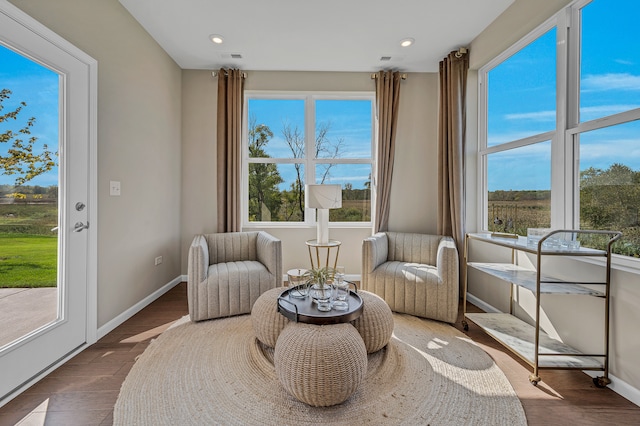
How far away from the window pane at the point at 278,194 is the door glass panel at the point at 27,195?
2102 mm

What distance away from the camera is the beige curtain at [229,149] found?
11.3 ft

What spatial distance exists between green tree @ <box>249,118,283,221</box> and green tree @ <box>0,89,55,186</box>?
7.03 ft

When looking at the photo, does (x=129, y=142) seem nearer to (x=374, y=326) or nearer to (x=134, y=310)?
(x=134, y=310)

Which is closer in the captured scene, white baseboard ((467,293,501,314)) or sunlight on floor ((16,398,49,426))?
sunlight on floor ((16,398,49,426))

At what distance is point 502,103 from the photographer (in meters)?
2.85

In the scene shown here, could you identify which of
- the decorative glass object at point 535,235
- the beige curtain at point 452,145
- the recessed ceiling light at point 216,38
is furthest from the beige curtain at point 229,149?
the decorative glass object at point 535,235

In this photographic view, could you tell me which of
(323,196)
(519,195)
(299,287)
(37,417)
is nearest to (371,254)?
(323,196)

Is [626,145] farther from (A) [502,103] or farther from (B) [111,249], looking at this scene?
(B) [111,249]

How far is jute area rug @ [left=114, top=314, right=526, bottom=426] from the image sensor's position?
4.66 feet

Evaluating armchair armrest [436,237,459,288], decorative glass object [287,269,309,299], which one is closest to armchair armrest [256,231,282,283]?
decorative glass object [287,269,309,299]

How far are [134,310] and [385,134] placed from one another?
10.8 ft

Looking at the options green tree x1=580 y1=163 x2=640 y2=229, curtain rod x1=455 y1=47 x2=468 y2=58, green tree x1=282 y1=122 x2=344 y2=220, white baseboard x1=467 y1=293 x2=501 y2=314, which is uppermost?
curtain rod x1=455 y1=47 x2=468 y2=58

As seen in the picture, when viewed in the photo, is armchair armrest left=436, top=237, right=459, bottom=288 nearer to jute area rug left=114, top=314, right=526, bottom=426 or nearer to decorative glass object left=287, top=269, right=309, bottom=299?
jute area rug left=114, top=314, right=526, bottom=426

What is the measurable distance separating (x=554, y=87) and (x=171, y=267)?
4.19 m
